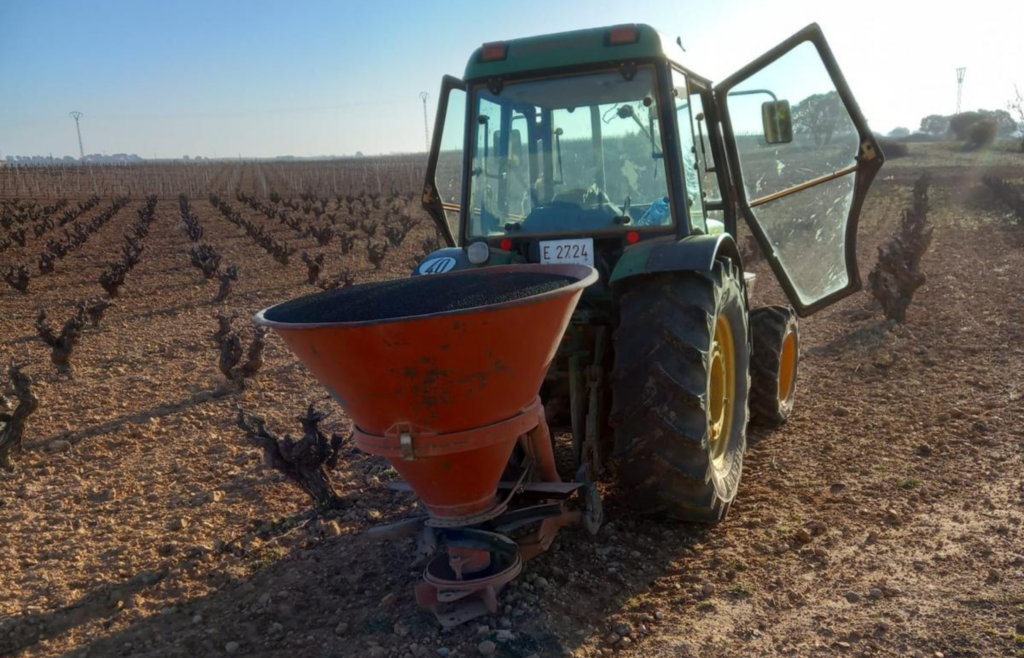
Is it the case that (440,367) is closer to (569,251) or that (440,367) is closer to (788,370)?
(569,251)

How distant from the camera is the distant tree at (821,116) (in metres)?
4.63

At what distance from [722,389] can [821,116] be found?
1.98 meters

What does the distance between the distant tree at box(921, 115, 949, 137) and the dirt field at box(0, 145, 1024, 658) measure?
96.6 meters

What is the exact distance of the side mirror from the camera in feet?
13.9

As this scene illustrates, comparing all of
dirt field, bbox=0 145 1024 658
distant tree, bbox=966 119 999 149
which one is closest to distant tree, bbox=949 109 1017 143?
distant tree, bbox=966 119 999 149

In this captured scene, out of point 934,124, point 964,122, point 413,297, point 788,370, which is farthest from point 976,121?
point 413,297

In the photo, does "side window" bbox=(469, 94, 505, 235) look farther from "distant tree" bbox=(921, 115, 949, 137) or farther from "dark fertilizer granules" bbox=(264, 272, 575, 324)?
"distant tree" bbox=(921, 115, 949, 137)

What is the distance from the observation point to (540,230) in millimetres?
3904

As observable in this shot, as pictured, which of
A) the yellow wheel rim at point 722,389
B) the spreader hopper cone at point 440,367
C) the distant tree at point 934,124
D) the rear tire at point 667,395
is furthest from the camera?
the distant tree at point 934,124

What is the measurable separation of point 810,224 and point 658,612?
9.98 ft

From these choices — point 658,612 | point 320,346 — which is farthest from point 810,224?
point 320,346

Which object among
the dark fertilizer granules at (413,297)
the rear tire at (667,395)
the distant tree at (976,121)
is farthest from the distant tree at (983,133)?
the dark fertilizer granules at (413,297)

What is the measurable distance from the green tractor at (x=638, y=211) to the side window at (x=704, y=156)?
19mm

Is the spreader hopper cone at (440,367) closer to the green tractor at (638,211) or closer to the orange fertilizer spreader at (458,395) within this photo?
the orange fertilizer spreader at (458,395)
